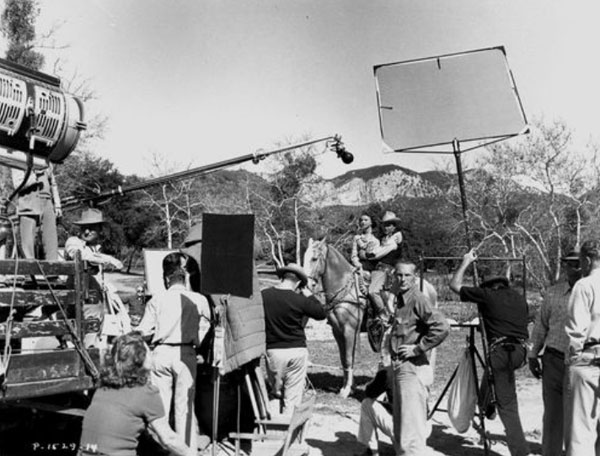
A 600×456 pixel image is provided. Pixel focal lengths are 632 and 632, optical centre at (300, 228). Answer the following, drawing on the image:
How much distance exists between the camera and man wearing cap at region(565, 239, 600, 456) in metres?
4.78

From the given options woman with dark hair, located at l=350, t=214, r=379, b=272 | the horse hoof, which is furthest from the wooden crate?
woman with dark hair, located at l=350, t=214, r=379, b=272

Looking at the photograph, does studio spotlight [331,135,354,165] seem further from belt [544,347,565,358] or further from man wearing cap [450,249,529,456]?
belt [544,347,565,358]

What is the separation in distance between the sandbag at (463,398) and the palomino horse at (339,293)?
12.0 ft

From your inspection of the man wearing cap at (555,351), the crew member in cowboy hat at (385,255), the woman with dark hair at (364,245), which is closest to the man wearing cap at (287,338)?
the man wearing cap at (555,351)

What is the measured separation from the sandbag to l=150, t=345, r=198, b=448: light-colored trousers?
8.87 ft

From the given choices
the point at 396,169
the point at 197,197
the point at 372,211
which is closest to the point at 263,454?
the point at 372,211

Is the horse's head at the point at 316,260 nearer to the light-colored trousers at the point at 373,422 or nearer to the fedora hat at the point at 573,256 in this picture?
the light-colored trousers at the point at 373,422

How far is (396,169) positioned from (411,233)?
21961 millimetres

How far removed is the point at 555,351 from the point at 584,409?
0.82 metres

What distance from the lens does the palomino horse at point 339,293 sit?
10328mm

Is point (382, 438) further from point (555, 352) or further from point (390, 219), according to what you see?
point (390, 219)

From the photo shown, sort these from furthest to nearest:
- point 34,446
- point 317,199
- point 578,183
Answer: point 317,199
point 578,183
point 34,446

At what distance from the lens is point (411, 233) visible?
155 feet

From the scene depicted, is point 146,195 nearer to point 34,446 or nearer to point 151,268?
point 151,268
